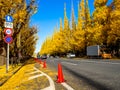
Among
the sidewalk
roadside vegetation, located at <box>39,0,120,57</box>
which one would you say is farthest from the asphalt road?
roadside vegetation, located at <box>39,0,120,57</box>

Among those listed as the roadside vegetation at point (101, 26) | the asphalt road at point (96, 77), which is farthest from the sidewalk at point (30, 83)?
the roadside vegetation at point (101, 26)

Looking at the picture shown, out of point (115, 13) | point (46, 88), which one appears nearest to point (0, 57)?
point (46, 88)

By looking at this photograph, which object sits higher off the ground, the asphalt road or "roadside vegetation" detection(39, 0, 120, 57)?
"roadside vegetation" detection(39, 0, 120, 57)

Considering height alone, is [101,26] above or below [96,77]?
above

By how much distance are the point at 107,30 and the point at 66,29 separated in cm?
4915

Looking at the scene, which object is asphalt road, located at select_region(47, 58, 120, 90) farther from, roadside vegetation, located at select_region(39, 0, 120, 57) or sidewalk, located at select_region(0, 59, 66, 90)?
roadside vegetation, located at select_region(39, 0, 120, 57)

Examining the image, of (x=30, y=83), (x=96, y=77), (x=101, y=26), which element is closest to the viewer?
(x=30, y=83)

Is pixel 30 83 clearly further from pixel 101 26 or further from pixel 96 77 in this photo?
pixel 101 26

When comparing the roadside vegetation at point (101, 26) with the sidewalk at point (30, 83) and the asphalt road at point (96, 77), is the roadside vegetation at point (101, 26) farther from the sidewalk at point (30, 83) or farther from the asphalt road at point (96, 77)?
the sidewalk at point (30, 83)

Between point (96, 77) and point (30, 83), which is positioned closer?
point (30, 83)

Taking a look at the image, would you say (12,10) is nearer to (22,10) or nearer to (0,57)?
(22,10)

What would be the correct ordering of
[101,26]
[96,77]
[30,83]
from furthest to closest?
[101,26] < [96,77] < [30,83]

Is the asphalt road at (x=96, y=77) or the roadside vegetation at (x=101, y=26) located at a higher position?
the roadside vegetation at (x=101, y=26)

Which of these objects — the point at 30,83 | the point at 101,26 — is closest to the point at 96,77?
the point at 30,83
